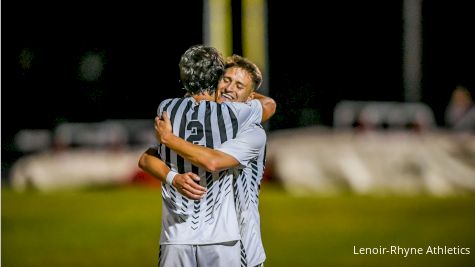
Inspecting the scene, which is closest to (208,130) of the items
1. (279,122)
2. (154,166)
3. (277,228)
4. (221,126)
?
(221,126)

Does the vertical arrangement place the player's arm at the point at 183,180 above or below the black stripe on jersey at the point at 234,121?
below

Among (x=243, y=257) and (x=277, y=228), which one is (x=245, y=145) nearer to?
(x=243, y=257)

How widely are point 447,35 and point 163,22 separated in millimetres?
7409

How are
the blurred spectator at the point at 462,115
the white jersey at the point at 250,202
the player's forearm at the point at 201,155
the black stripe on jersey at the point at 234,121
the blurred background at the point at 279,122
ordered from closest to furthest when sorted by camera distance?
the player's forearm at the point at 201,155 → the black stripe on jersey at the point at 234,121 → the white jersey at the point at 250,202 → the blurred background at the point at 279,122 → the blurred spectator at the point at 462,115

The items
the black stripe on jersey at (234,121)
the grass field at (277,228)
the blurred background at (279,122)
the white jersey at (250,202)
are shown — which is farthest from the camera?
the blurred background at (279,122)

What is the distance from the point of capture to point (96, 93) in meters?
22.0

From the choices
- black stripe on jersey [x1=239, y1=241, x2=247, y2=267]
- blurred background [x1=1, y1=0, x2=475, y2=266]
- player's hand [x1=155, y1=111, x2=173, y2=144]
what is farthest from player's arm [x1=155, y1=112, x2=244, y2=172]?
blurred background [x1=1, y1=0, x2=475, y2=266]

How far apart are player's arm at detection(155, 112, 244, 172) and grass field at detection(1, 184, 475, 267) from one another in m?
4.09

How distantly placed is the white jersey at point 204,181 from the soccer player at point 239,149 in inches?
2.2

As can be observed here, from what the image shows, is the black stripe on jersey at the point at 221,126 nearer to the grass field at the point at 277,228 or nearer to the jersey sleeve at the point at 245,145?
the jersey sleeve at the point at 245,145

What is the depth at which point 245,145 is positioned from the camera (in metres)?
4.21

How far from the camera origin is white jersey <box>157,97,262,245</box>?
420 centimetres

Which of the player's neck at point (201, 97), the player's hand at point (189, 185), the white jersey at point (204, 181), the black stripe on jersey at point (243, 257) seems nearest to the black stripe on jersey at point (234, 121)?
the white jersey at point (204, 181)

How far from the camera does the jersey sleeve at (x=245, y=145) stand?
417 cm
